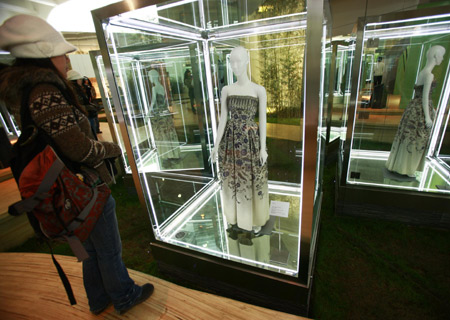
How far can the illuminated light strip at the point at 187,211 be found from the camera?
2215 millimetres

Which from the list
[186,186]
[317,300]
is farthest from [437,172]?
[186,186]

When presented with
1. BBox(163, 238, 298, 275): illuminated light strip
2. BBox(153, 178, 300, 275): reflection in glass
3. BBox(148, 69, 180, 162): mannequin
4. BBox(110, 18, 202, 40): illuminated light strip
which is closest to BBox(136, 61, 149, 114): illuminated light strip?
BBox(148, 69, 180, 162): mannequin

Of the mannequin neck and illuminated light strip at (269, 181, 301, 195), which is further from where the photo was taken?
illuminated light strip at (269, 181, 301, 195)

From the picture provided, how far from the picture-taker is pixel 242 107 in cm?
175

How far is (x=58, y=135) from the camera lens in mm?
965

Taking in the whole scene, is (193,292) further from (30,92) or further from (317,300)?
(30,92)

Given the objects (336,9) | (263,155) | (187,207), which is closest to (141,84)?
(187,207)

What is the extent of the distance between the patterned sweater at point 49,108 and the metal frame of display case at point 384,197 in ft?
7.99

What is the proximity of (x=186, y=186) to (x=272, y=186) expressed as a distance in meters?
1.16

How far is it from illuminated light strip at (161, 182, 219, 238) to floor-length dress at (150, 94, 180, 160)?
0.78 m

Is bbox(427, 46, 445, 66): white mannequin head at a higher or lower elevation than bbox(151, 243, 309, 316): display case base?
higher

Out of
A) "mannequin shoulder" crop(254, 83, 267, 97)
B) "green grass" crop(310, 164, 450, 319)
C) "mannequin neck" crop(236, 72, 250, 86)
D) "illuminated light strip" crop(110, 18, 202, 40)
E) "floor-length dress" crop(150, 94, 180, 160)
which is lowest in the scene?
"green grass" crop(310, 164, 450, 319)

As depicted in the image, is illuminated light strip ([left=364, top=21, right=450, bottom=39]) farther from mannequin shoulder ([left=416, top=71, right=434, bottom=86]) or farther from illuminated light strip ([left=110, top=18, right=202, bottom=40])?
illuminated light strip ([left=110, top=18, right=202, bottom=40])

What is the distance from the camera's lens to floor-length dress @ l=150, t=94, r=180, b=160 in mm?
3186
